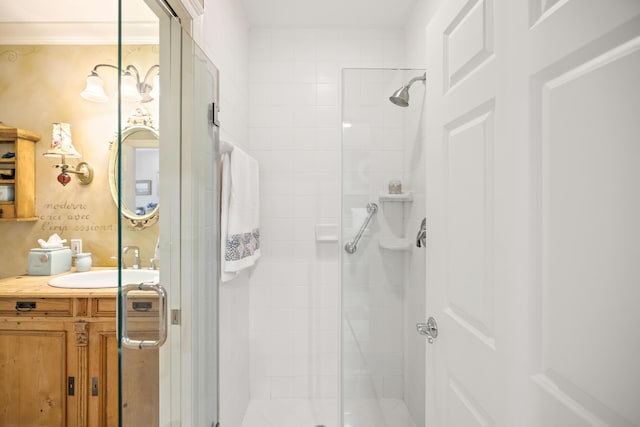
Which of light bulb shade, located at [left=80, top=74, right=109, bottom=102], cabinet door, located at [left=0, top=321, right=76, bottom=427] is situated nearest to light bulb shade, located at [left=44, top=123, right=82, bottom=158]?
light bulb shade, located at [left=80, top=74, right=109, bottom=102]

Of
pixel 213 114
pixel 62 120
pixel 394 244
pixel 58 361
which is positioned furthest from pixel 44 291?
pixel 394 244

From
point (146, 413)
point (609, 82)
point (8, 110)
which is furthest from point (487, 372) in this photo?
point (8, 110)

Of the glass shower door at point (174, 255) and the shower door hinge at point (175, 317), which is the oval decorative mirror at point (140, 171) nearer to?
the glass shower door at point (174, 255)

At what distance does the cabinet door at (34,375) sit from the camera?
6.37 feet

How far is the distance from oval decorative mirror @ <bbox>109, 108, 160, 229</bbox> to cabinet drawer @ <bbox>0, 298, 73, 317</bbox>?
1398mm

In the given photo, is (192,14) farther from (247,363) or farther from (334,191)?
(247,363)

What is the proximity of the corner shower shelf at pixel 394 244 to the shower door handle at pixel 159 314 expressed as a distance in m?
1.07

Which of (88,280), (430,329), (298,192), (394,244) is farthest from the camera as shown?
(298,192)

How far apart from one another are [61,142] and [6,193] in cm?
45

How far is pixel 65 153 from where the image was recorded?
7.41 ft

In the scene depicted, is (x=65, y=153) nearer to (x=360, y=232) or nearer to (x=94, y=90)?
(x=94, y=90)

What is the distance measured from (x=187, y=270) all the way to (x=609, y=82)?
1.13 m

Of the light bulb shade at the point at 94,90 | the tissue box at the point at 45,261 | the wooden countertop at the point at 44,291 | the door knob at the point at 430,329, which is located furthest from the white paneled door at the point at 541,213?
the tissue box at the point at 45,261

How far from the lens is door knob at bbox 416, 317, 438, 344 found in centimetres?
120
